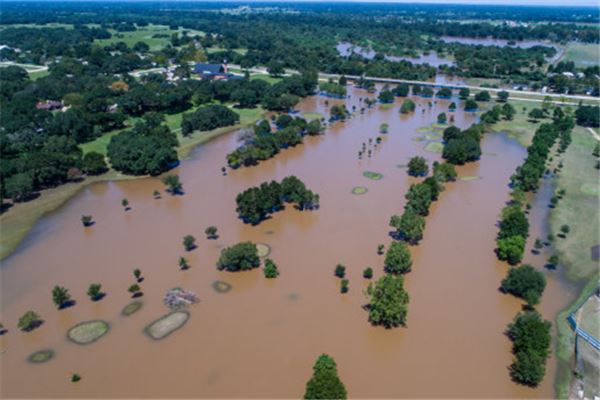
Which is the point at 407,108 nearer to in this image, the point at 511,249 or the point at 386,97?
the point at 386,97

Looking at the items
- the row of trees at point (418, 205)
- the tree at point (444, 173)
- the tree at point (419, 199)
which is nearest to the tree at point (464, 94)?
the tree at point (444, 173)

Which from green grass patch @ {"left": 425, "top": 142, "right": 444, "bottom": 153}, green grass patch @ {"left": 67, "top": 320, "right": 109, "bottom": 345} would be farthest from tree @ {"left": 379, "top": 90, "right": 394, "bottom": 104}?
green grass patch @ {"left": 67, "top": 320, "right": 109, "bottom": 345}

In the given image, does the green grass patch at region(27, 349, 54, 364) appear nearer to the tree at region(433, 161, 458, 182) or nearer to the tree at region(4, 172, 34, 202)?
the tree at region(4, 172, 34, 202)

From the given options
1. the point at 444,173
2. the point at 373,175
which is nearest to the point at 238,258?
the point at 373,175

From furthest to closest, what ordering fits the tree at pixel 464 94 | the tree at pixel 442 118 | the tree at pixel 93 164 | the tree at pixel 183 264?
1. the tree at pixel 464 94
2. the tree at pixel 442 118
3. the tree at pixel 93 164
4. the tree at pixel 183 264

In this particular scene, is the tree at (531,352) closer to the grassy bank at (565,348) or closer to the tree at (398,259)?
the grassy bank at (565,348)

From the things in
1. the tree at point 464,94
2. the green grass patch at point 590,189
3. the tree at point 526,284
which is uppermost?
the tree at point 464,94

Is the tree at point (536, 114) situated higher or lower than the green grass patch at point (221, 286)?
higher
